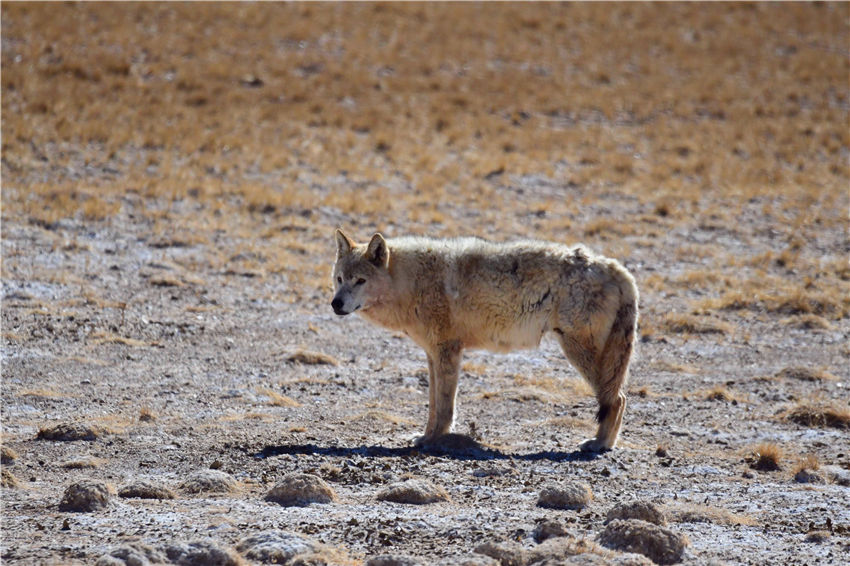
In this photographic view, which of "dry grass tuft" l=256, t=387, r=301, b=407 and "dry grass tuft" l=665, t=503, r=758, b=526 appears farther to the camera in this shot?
"dry grass tuft" l=256, t=387, r=301, b=407

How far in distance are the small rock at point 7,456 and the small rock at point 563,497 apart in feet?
14.3

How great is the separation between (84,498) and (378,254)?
14.0 ft

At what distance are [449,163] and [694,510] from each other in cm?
1967

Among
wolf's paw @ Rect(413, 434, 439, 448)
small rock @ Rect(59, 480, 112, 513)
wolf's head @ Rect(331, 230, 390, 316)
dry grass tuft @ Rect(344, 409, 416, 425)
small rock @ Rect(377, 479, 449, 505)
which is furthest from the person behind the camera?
dry grass tuft @ Rect(344, 409, 416, 425)

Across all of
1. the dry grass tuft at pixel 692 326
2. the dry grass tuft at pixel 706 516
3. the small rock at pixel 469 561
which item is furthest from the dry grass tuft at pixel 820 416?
the small rock at pixel 469 561

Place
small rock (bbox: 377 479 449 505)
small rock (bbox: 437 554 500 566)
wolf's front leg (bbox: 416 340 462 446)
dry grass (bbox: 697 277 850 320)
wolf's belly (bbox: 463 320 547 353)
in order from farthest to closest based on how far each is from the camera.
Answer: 1. dry grass (bbox: 697 277 850 320)
2. wolf's belly (bbox: 463 320 547 353)
3. wolf's front leg (bbox: 416 340 462 446)
4. small rock (bbox: 377 479 449 505)
5. small rock (bbox: 437 554 500 566)

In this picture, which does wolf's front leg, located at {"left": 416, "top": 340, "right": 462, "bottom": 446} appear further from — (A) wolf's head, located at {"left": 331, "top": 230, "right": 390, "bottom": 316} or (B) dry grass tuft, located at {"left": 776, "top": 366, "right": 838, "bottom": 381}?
(B) dry grass tuft, located at {"left": 776, "top": 366, "right": 838, "bottom": 381}

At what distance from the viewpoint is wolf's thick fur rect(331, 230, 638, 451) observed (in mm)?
10078

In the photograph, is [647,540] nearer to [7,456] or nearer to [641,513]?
[641,513]

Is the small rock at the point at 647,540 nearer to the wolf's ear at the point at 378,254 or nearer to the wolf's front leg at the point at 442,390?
the wolf's front leg at the point at 442,390

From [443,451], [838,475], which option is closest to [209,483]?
[443,451]

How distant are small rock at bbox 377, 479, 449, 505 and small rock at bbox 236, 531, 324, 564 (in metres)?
1.36

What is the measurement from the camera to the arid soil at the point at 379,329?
7449 mm

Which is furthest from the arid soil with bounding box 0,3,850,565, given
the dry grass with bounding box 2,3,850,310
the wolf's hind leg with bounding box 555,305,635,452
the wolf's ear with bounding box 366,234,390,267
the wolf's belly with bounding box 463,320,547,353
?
the wolf's ear with bounding box 366,234,390,267
